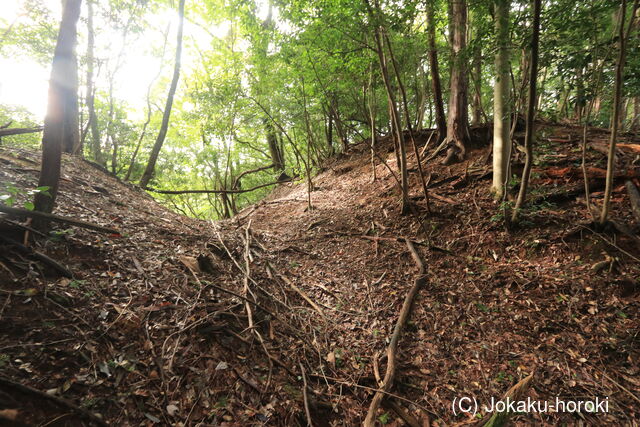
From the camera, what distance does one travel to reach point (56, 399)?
1917 mm

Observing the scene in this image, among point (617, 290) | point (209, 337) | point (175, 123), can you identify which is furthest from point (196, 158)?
point (617, 290)

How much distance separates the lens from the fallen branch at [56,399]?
1.85 meters

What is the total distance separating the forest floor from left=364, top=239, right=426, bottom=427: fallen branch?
5.4 inches

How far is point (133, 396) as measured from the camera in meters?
2.30

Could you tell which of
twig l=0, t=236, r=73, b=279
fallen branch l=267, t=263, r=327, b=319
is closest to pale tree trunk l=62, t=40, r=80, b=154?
twig l=0, t=236, r=73, b=279

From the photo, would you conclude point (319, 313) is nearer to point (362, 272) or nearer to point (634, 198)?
point (362, 272)

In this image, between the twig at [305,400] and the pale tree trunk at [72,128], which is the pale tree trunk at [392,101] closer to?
the twig at [305,400]

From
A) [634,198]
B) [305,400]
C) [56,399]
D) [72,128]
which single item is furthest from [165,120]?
[634,198]

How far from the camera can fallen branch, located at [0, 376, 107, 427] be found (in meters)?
1.85

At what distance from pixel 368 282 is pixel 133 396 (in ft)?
12.6

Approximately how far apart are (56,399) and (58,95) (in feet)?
10.3

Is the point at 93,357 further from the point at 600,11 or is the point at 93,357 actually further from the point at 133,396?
the point at 600,11

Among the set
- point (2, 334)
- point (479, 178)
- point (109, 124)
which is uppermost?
point (109, 124)

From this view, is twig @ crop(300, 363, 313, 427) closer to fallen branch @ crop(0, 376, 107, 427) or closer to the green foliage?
fallen branch @ crop(0, 376, 107, 427)
